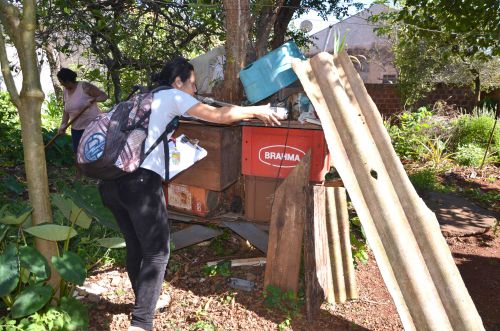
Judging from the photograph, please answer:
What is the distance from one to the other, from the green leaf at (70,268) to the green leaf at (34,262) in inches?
3.4

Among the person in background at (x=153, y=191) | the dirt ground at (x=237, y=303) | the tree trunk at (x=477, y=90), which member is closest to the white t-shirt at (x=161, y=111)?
the person in background at (x=153, y=191)

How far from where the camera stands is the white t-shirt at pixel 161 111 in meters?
2.42

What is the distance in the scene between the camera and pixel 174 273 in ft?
12.1

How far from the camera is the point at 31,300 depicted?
7.88 ft

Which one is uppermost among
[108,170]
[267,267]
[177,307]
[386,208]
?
[108,170]

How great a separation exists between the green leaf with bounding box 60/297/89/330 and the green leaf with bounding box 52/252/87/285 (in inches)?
10.4

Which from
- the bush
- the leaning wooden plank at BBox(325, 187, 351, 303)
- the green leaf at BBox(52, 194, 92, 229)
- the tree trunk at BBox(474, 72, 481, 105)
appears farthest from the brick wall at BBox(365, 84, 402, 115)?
the green leaf at BBox(52, 194, 92, 229)

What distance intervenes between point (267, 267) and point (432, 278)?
123 centimetres

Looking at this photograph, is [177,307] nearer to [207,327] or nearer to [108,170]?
[207,327]

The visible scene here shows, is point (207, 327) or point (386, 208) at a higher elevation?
point (386, 208)

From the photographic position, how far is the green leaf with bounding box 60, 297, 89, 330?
8.37ft

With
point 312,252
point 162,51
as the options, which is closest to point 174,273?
point 312,252

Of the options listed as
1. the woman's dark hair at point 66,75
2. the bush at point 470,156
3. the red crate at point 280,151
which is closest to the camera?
the red crate at point 280,151

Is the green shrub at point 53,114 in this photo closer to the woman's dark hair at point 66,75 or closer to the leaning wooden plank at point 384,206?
the woman's dark hair at point 66,75
